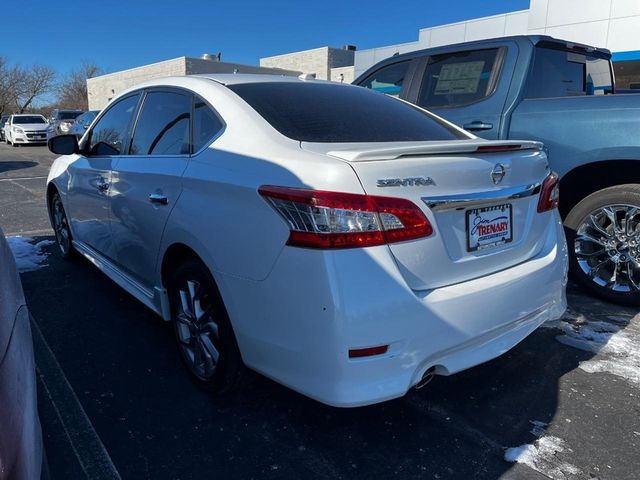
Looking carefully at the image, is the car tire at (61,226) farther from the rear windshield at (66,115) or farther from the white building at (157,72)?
the rear windshield at (66,115)

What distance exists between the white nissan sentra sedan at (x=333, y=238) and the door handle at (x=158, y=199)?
1cm

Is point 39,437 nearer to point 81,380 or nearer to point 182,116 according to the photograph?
point 81,380

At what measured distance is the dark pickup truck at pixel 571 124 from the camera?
3.60 metres

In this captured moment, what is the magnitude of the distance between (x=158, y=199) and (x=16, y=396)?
1.64 m

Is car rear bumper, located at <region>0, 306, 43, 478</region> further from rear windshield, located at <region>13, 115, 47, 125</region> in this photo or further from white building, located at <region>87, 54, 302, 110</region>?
rear windshield, located at <region>13, 115, 47, 125</region>

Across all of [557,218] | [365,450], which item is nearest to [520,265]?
[557,218]

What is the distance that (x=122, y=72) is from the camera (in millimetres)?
40719

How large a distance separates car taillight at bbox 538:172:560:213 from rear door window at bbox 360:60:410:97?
2671mm

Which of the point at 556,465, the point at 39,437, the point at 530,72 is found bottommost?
the point at 556,465

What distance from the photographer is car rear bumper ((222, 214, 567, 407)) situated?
1831 mm

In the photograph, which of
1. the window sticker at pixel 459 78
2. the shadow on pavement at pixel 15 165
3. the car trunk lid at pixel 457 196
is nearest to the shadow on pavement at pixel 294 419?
the car trunk lid at pixel 457 196

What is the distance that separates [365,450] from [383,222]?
108cm

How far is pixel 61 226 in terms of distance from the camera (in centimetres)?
484

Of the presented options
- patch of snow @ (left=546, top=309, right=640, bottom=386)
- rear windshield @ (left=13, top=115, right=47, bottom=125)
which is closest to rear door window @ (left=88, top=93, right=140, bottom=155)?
patch of snow @ (left=546, top=309, right=640, bottom=386)
